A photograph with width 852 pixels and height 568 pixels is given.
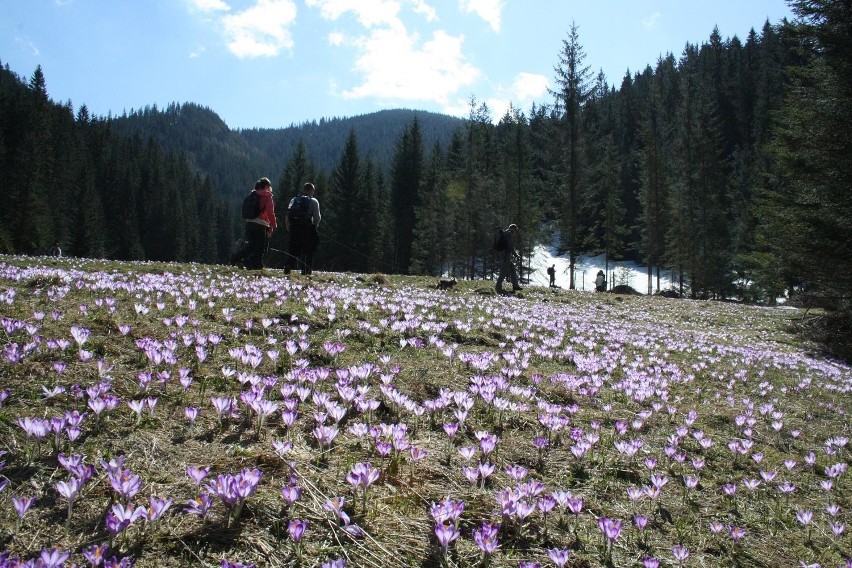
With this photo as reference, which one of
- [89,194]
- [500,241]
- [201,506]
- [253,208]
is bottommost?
[201,506]

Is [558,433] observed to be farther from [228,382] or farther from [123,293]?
[123,293]

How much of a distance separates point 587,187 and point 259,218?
37313mm

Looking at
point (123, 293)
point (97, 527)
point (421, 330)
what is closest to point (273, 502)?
point (97, 527)

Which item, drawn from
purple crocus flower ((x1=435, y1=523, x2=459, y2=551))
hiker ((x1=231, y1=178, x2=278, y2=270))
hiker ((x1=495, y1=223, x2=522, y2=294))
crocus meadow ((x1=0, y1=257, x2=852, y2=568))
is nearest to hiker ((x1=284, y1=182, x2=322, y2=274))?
hiker ((x1=231, y1=178, x2=278, y2=270))

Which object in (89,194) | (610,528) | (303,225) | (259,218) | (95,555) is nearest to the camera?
(95,555)

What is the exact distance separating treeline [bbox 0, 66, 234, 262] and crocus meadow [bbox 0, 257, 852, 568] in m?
39.7

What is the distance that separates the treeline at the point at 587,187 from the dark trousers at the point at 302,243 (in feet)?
24.7

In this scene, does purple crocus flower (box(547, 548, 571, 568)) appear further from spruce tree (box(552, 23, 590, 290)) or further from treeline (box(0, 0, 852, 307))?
spruce tree (box(552, 23, 590, 290))

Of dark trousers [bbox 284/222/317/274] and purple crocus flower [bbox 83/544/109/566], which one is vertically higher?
dark trousers [bbox 284/222/317/274]

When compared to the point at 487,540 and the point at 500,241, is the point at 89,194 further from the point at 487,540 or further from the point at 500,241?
the point at 487,540

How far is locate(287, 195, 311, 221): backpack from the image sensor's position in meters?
11.8

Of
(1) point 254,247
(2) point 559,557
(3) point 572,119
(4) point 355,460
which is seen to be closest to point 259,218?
(1) point 254,247

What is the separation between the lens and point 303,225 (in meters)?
12.1

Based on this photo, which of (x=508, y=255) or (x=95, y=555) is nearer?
(x=95, y=555)
